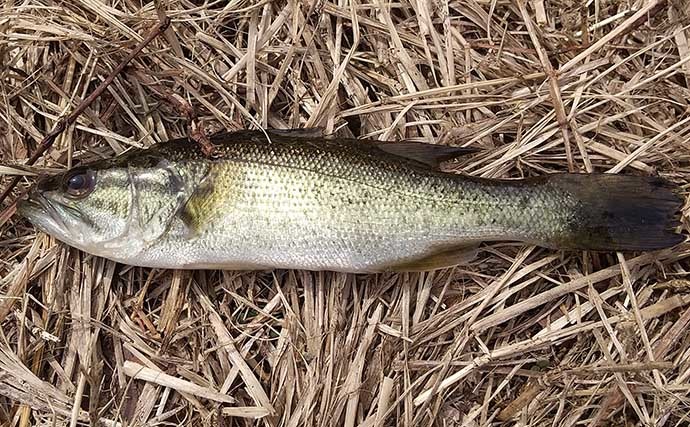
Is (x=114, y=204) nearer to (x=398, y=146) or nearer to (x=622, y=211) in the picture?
(x=398, y=146)

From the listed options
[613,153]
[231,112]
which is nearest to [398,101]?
[231,112]

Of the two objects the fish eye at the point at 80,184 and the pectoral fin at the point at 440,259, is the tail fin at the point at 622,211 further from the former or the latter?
the fish eye at the point at 80,184

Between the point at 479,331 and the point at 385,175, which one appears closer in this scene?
the point at 385,175

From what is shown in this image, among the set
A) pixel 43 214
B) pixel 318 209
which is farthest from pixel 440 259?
pixel 43 214

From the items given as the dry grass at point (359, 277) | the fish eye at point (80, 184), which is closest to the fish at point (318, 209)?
the fish eye at point (80, 184)

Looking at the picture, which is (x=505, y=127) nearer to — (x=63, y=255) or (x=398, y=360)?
(x=398, y=360)

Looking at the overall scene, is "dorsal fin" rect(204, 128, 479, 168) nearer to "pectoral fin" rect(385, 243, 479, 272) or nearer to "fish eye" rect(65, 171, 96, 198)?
"pectoral fin" rect(385, 243, 479, 272)

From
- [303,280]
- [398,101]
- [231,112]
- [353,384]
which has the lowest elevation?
[353,384]
